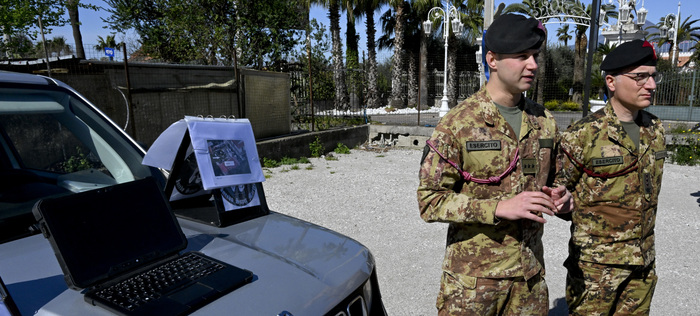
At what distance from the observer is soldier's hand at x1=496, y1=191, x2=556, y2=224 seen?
1.69 m

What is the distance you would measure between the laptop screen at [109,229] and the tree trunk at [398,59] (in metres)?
25.3

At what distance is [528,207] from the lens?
170 centimetres

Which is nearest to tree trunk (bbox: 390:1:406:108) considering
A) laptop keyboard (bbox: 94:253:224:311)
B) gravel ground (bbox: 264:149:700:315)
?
gravel ground (bbox: 264:149:700:315)

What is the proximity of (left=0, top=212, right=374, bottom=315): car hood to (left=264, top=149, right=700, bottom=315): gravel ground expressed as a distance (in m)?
1.69

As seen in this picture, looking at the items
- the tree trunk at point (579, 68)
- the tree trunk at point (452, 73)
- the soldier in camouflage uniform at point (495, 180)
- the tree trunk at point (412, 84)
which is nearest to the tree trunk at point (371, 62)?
the tree trunk at point (412, 84)

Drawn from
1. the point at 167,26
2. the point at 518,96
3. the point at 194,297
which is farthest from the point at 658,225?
the point at 167,26

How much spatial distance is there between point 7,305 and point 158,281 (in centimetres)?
41

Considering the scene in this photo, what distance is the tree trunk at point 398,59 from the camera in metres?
26.2

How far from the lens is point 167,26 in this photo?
39.1ft

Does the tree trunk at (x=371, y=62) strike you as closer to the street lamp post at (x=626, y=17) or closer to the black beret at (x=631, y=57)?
the street lamp post at (x=626, y=17)

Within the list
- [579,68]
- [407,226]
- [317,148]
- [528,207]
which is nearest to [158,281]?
[528,207]

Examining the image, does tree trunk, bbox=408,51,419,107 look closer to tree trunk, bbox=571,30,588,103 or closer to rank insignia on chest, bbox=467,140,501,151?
tree trunk, bbox=571,30,588,103

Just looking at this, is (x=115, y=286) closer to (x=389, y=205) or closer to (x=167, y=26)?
(x=389, y=205)

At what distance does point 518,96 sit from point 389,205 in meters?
4.49
